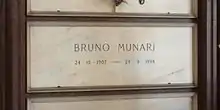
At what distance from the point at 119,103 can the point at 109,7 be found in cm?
32

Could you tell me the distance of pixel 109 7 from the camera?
4.71ft

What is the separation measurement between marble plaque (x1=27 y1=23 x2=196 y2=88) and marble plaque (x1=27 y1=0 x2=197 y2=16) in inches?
1.6

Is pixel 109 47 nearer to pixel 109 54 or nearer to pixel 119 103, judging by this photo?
pixel 109 54

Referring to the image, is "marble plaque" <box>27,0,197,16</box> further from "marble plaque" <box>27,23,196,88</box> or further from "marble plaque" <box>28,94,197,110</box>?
"marble plaque" <box>28,94,197,110</box>

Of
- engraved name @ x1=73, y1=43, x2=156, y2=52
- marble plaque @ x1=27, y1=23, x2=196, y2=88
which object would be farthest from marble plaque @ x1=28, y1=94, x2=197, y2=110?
engraved name @ x1=73, y1=43, x2=156, y2=52

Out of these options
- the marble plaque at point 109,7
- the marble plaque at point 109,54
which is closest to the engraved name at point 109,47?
the marble plaque at point 109,54

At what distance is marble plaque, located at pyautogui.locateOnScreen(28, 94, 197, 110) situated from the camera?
139 centimetres

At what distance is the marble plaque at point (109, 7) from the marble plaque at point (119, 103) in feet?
0.91

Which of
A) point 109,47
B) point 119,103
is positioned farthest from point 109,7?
point 119,103

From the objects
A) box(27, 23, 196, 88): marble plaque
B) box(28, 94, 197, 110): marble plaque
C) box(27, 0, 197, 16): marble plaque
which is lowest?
box(28, 94, 197, 110): marble plaque
